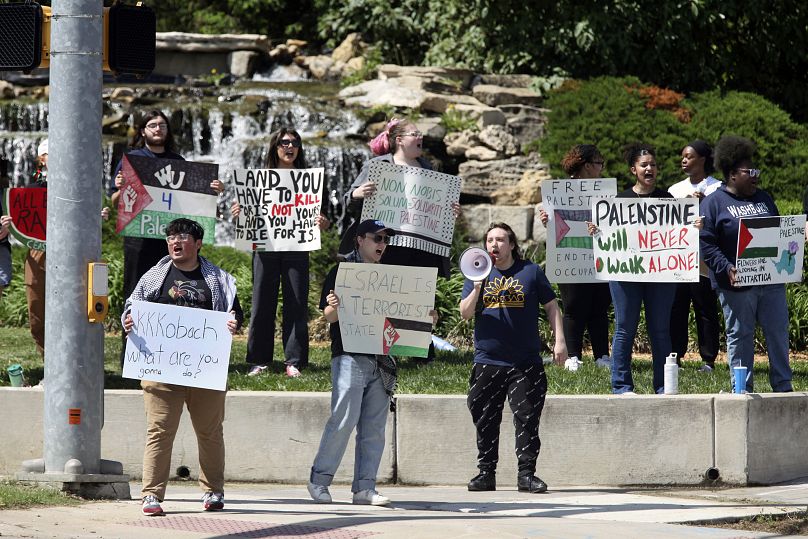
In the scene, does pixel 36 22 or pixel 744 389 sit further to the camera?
pixel 744 389

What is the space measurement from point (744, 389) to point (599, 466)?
1229mm

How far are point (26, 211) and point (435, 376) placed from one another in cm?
349

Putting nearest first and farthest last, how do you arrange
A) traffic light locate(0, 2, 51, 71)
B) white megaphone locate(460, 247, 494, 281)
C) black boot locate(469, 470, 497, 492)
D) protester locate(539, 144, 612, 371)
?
traffic light locate(0, 2, 51, 71), white megaphone locate(460, 247, 494, 281), black boot locate(469, 470, 497, 492), protester locate(539, 144, 612, 371)

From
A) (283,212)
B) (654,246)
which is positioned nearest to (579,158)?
(654,246)

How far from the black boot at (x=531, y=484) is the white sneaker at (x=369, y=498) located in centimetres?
109

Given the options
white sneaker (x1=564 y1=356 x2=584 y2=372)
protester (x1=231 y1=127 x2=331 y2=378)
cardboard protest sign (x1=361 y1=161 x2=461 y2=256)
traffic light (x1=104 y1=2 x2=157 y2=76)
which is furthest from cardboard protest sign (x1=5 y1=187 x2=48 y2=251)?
white sneaker (x1=564 y1=356 x2=584 y2=372)

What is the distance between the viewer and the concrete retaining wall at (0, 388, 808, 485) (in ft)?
35.0

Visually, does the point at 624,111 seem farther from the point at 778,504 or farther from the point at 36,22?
the point at 36,22

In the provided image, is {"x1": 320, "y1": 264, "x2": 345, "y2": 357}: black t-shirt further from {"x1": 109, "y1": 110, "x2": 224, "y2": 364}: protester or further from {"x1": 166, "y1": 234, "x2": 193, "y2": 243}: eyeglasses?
{"x1": 109, "y1": 110, "x2": 224, "y2": 364}: protester

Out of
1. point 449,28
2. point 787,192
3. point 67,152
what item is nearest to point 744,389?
point 67,152

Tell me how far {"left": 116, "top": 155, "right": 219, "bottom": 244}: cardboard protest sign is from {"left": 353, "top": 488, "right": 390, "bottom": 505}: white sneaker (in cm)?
296

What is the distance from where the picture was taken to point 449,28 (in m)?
24.9

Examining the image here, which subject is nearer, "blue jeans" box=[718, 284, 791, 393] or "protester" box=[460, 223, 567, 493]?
"protester" box=[460, 223, 567, 493]

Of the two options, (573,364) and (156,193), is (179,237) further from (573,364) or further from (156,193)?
(573,364)
